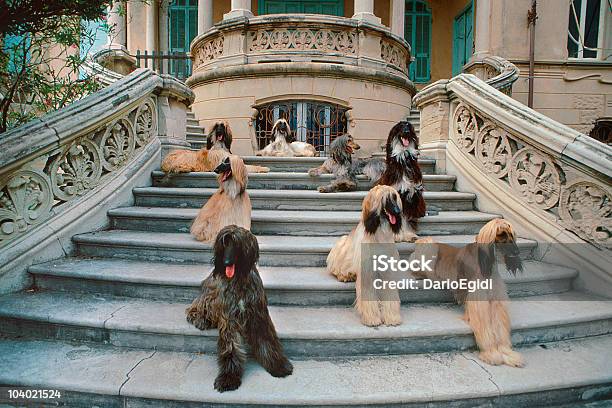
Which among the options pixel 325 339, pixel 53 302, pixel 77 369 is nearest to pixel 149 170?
pixel 53 302

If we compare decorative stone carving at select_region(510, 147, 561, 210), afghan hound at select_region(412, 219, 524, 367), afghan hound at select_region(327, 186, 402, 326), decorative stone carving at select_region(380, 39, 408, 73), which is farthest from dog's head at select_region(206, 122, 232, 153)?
decorative stone carving at select_region(380, 39, 408, 73)

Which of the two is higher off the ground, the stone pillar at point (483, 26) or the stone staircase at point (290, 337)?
the stone pillar at point (483, 26)

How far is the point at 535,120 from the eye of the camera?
368 centimetres

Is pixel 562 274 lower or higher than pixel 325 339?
higher

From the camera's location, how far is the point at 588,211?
3291 millimetres

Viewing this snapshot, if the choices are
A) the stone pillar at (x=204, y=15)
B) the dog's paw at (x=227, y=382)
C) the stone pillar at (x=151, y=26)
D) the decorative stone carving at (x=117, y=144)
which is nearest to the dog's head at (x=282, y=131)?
the decorative stone carving at (x=117, y=144)

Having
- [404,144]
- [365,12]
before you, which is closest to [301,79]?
[365,12]

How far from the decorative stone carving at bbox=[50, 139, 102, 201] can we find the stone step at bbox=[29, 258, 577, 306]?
0.76 m

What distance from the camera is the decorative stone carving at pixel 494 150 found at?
13.2 ft

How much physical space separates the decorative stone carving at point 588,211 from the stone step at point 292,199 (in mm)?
1045

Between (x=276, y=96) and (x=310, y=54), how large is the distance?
126 cm

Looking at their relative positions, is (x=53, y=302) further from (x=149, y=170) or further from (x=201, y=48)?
(x=201, y=48)

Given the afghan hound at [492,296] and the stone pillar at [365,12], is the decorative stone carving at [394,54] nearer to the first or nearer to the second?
the stone pillar at [365,12]

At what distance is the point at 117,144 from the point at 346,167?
2.78 metres
